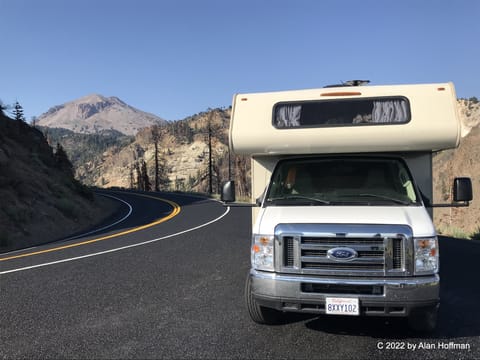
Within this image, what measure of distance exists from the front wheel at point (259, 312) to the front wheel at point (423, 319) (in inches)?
60.9

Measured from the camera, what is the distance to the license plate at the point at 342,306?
14.1 ft

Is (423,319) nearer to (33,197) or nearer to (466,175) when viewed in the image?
(33,197)

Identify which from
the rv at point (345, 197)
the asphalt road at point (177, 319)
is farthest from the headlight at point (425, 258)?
the asphalt road at point (177, 319)

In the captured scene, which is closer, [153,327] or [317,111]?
[153,327]

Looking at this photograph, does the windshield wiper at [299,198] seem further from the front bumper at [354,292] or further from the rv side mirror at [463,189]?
the rv side mirror at [463,189]

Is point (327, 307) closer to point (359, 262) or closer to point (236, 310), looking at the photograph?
point (359, 262)

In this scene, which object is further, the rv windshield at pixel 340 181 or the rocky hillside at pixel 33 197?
the rocky hillside at pixel 33 197

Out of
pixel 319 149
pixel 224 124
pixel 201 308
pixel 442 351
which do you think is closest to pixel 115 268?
pixel 201 308

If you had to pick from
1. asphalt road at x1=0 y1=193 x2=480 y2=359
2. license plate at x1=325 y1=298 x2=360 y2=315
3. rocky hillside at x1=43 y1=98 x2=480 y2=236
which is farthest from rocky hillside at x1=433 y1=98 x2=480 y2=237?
license plate at x1=325 y1=298 x2=360 y2=315

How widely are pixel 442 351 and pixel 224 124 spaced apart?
192m

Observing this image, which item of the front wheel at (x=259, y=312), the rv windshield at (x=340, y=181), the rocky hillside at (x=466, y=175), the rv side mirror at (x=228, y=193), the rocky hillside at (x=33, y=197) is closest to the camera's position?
the front wheel at (x=259, y=312)

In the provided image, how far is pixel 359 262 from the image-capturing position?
173 inches

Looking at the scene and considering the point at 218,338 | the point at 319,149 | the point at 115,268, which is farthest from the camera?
the point at 115,268

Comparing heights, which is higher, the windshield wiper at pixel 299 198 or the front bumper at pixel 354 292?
the windshield wiper at pixel 299 198
